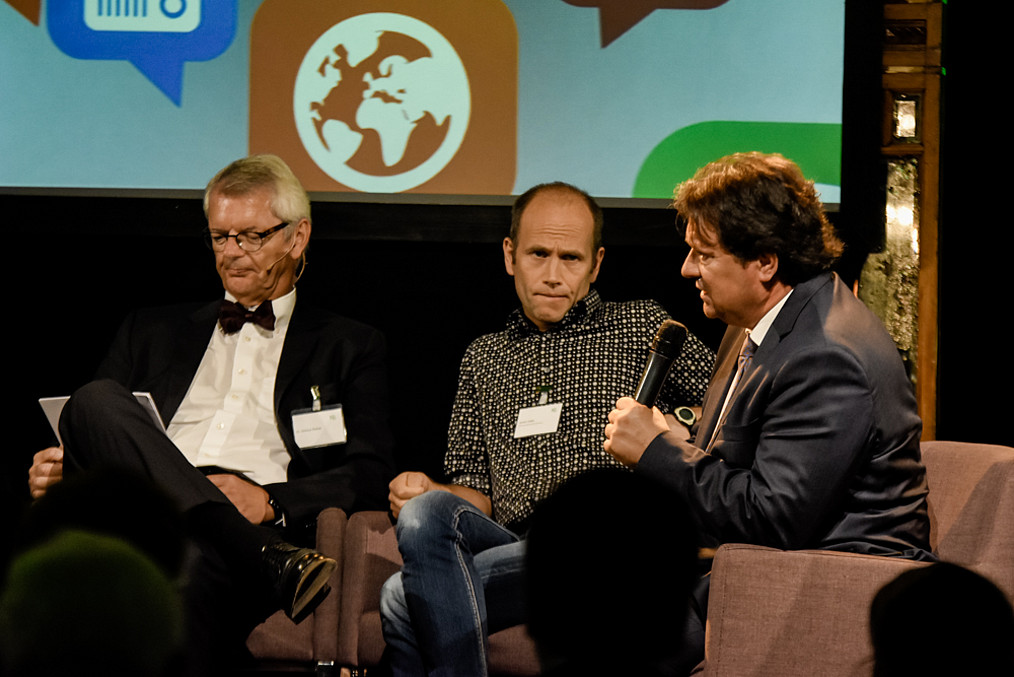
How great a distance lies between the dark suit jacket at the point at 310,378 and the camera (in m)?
2.62

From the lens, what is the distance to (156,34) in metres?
3.18

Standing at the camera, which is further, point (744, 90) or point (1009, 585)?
point (744, 90)

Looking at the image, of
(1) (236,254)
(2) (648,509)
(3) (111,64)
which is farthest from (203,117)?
(2) (648,509)

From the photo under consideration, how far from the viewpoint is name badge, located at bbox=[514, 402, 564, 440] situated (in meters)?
2.57

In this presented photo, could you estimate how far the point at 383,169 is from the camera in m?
3.18

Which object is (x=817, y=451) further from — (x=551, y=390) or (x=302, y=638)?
(x=302, y=638)

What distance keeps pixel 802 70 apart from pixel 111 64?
7.48 feet

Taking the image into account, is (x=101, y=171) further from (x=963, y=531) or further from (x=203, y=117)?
(x=963, y=531)

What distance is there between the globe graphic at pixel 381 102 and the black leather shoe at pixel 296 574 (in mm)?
1439

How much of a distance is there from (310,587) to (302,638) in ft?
0.91

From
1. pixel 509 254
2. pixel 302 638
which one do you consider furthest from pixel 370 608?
pixel 509 254

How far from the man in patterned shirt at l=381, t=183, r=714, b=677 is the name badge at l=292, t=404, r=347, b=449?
0.33 metres

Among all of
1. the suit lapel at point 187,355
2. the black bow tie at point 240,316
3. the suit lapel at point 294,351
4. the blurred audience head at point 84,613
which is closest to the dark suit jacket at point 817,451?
the blurred audience head at point 84,613

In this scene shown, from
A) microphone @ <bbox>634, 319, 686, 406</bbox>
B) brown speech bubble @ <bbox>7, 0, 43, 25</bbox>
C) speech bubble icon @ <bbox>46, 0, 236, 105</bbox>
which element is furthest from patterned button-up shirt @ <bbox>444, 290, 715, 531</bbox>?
brown speech bubble @ <bbox>7, 0, 43, 25</bbox>
